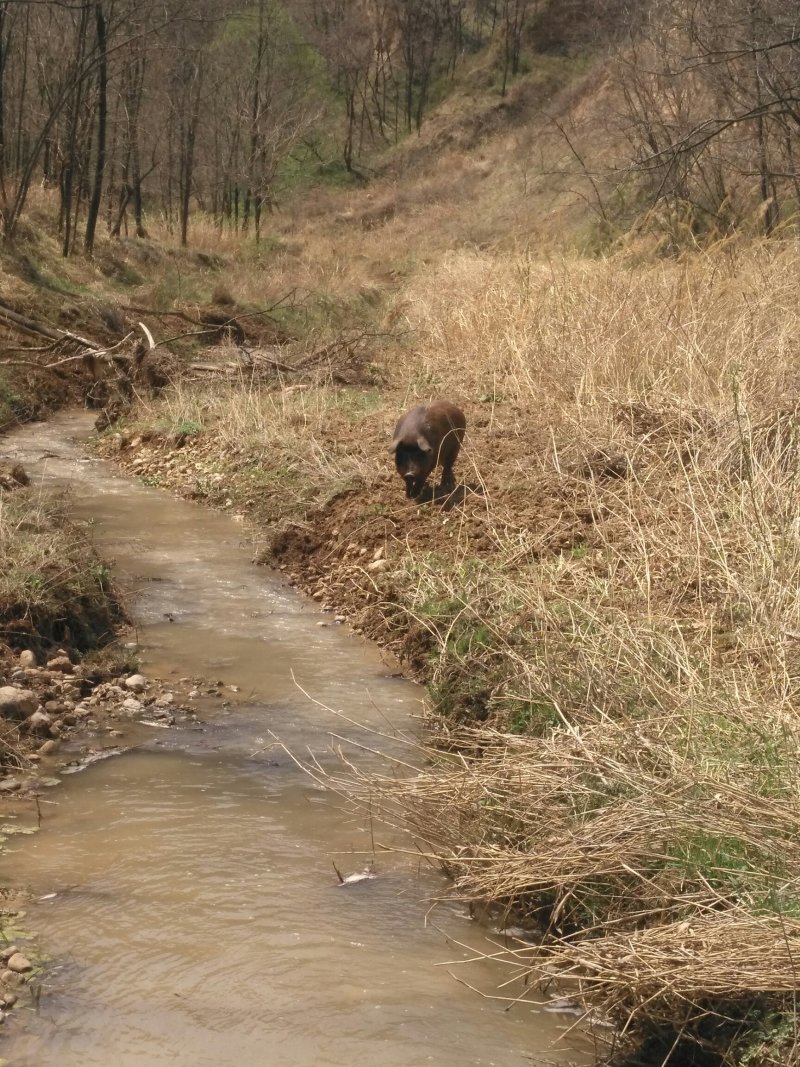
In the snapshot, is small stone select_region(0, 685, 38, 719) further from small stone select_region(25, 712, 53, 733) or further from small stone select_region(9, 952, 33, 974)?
→ small stone select_region(9, 952, 33, 974)

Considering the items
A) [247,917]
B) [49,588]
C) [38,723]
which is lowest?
[247,917]

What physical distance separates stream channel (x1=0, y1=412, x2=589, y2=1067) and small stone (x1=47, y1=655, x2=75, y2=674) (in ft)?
1.71

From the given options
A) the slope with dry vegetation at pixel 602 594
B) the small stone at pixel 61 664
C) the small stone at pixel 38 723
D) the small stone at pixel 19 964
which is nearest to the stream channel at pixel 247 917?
the small stone at pixel 19 964

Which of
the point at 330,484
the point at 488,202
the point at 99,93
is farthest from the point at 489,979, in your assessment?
the point at 488,202

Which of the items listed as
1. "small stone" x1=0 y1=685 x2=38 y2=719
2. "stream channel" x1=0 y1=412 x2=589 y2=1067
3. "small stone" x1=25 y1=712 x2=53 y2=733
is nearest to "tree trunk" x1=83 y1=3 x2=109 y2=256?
"stream channel" x1=0 y1=412 x2=589 y2=1067

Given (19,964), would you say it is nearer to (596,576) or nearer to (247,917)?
(247,917)

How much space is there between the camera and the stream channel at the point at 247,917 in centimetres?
357

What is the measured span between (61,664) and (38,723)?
0.70 meters

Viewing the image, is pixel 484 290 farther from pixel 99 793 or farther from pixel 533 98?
pixel 533 98

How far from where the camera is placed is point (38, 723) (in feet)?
18.7

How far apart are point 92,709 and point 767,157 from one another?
12817 mm

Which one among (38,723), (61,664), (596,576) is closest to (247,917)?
(38,723)

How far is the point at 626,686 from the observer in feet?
15.8

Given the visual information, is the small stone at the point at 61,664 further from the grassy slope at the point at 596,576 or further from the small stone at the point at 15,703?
the grassy slope at the point at 596,576
